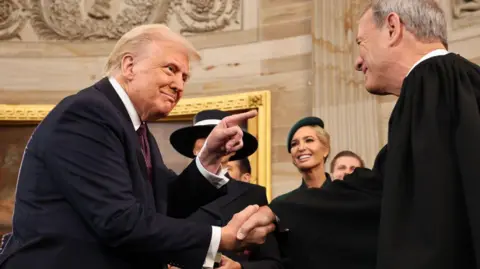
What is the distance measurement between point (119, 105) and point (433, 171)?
4.06ft

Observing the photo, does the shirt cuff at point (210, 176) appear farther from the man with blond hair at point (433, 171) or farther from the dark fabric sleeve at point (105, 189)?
the dark fabric sleeve at point (105, 189)

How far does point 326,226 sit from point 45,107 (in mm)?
5732

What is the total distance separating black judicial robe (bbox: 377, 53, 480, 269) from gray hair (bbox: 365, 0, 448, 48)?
0.31 m

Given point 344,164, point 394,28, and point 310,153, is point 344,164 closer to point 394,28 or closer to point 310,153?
point 310,153

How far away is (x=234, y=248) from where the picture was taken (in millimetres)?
2695

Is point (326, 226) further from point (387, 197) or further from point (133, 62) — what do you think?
point (133, 62)

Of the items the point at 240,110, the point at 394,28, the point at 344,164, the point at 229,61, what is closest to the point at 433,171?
the point at 394,28

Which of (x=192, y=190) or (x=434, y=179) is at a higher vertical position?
(x=434, y=179)

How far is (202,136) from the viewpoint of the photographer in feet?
14.6

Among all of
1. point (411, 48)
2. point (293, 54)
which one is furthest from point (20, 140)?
point (411, 48)

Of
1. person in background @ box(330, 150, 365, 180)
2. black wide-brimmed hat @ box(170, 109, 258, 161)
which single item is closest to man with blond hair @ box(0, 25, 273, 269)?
black wide-brimmed hat @ box(170, 109, 258, 161)

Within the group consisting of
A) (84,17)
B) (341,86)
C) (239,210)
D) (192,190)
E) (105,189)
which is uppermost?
(84,17)

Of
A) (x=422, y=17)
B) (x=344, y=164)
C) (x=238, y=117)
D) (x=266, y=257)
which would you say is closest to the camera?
(x=422, y=17)

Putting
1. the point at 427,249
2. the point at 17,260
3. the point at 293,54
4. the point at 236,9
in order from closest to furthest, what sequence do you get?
1. the point at 427,249
2. the point at 17,260
3. the point at 293,54
4. the point at 236,9
